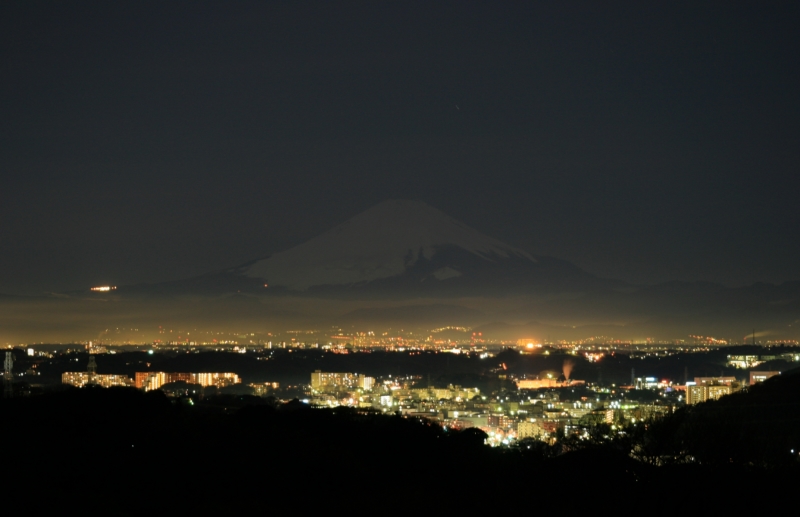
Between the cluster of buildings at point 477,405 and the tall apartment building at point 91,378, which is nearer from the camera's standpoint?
the cluster of buildings at point 477,405

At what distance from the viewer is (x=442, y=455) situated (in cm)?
2014

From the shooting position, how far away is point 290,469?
1647 centimetres

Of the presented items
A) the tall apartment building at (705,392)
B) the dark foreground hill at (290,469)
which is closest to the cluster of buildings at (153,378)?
the tall apartment building at (705,392)

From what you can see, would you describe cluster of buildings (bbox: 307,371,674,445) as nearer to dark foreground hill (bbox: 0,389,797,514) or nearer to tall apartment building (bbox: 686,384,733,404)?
tall apartment building (bbox: 686,384,733,404)

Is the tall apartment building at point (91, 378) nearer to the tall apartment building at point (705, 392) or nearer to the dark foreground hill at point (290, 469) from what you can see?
the tall apartment building at point (705, 392)

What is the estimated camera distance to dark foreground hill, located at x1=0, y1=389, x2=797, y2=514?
41.6 ft

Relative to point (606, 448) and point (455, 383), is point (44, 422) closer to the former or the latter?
point (606, 448)

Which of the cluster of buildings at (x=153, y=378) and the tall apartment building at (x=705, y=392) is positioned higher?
the cluster of buildings at (x=153, y=378)

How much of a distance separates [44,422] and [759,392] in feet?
93.2

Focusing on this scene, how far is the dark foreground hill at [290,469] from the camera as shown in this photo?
41.6ft

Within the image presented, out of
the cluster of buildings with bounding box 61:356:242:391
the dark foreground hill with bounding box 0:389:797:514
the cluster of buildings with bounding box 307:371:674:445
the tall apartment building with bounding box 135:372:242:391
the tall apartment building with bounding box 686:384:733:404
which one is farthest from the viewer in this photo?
the tall apartment building with bounding box 135:372:242:391

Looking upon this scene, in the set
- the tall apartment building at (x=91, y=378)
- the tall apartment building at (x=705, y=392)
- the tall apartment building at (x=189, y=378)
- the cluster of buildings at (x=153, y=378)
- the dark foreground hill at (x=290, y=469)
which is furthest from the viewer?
the tall apartment building at (x=189, y=378)

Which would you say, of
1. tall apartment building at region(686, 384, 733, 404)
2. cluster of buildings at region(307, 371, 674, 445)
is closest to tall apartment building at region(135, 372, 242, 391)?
cluster of buildings at region(307, 371, 674, 445)

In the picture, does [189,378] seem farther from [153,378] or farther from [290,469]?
[290,469]
